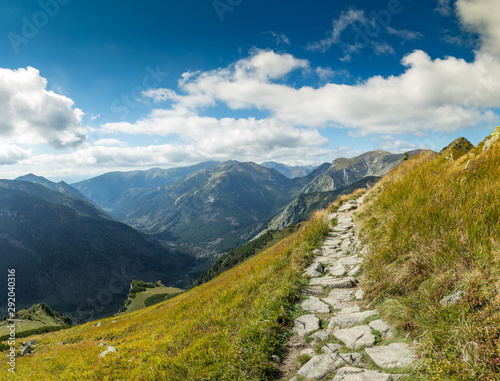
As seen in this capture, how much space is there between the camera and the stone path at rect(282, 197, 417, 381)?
390 cm

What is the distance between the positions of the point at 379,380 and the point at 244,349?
2.84 metres

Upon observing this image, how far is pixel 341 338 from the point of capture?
4973 mm

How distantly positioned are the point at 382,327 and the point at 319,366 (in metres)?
1.56

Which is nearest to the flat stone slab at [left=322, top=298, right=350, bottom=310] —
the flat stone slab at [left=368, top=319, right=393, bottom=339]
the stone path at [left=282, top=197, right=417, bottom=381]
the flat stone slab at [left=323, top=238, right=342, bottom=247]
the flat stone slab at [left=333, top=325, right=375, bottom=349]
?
the stone path at [left=282, top=197, right=417, bottom=381]

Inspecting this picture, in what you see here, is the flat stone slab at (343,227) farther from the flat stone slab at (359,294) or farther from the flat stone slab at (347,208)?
the flat stone slab at (359,294)

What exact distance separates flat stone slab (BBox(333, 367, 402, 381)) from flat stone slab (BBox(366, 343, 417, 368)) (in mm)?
242

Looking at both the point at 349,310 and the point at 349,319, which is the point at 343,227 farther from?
the point at 349,319

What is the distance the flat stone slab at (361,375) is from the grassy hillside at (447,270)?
0.50 metres

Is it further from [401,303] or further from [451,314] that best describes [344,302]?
[451,314]

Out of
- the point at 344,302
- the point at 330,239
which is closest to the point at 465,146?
the point at 330,239

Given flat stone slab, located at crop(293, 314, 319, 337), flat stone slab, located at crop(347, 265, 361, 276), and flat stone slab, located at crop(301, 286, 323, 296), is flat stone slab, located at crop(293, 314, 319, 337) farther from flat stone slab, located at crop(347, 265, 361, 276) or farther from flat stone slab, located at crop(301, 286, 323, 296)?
flat stone slab, located at crop(347, 265, 361, 276)

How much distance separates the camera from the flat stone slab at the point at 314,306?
6286 millimetres

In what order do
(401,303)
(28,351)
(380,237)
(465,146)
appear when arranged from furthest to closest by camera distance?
1. (28,351)
2. (465,146)
3. (380,237)
4. (401,303)

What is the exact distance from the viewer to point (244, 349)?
5273mm
